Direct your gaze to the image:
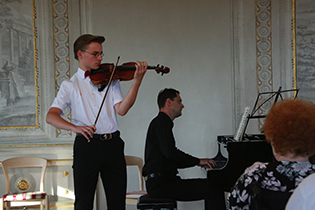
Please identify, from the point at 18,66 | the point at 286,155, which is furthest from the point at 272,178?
the point at 18,66

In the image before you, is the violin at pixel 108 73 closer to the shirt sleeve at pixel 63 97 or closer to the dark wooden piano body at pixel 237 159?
the shirt sleeve at pixel 63 97

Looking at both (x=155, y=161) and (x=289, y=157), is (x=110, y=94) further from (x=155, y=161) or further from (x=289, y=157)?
(x=289, y=157)

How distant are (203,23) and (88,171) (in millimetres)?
2512

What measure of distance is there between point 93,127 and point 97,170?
0.31 metres

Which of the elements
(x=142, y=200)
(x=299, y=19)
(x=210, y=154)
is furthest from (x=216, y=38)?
(x=142, y=200)

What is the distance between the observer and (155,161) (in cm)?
308

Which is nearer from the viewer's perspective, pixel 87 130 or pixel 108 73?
pixel 87 130

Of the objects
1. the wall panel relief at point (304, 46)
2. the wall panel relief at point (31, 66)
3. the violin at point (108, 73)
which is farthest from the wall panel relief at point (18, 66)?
the wall panel relief at point (304, 46)

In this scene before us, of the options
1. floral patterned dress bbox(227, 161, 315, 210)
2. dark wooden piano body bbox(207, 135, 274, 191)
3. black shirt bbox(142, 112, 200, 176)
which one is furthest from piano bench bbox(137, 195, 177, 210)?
floral patterned dress bbox(227, 161, 315, 210)

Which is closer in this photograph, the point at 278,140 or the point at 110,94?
the point at 278,140

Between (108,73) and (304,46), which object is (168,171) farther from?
(304,46)

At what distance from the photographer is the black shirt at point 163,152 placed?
3012 millimetres

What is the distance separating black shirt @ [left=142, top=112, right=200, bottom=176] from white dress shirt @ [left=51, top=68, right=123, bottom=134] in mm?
705

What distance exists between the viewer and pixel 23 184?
13.1ft
